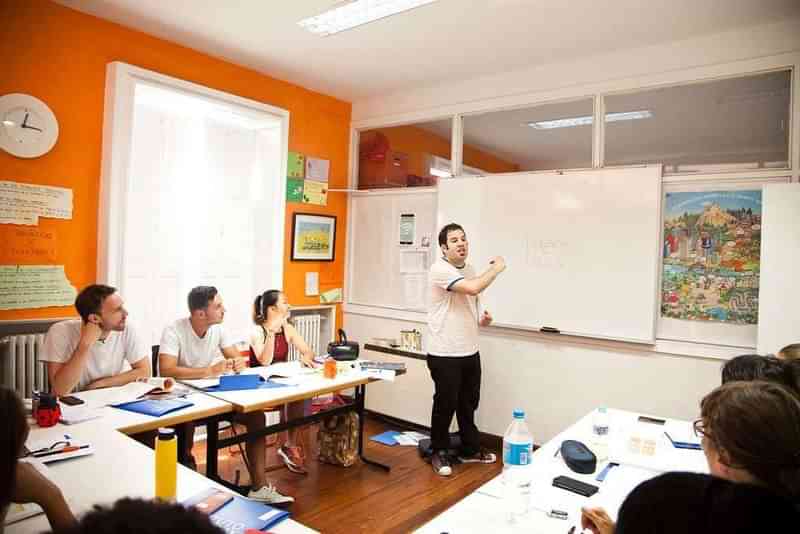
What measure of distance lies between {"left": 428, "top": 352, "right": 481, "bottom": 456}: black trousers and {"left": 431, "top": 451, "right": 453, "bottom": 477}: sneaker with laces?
0.04 metres

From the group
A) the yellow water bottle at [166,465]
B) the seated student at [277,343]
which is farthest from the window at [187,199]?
the yellow water bottle at [166,465]

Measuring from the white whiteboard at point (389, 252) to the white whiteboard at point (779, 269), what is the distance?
2.35 m

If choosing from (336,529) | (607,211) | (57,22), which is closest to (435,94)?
(607,211)

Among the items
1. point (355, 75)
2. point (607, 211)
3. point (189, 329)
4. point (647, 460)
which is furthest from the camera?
point (355, 75)

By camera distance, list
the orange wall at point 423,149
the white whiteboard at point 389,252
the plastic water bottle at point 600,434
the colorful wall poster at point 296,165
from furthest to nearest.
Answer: the white whiteboard at point 389,252 → the colorful wall poster at point 296,165 → the orange wall at point 423,149 → the plastic water bottle at point 600,434

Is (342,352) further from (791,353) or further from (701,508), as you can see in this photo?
(701,508)

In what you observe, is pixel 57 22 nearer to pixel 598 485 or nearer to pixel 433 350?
pixel 433 350

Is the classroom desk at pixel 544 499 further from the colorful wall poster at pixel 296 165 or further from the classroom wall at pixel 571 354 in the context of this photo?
the colorful wall poster at pixel 296 165

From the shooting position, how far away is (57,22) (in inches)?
125

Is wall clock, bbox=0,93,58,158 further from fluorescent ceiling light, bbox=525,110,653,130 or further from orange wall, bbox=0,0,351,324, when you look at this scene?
fluorescent ceiling light, bbox=525,110,653,130

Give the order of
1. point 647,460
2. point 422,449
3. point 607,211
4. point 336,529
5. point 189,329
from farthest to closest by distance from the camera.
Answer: point 422,449 → point 607,211 → point 189,329 → point 336,529 → point 647,460

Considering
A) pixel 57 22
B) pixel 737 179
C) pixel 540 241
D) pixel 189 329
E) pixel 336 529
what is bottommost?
pixel 336 529

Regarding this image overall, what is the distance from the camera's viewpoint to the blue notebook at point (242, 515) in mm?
1382

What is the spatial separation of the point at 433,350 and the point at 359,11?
2.21 metres
